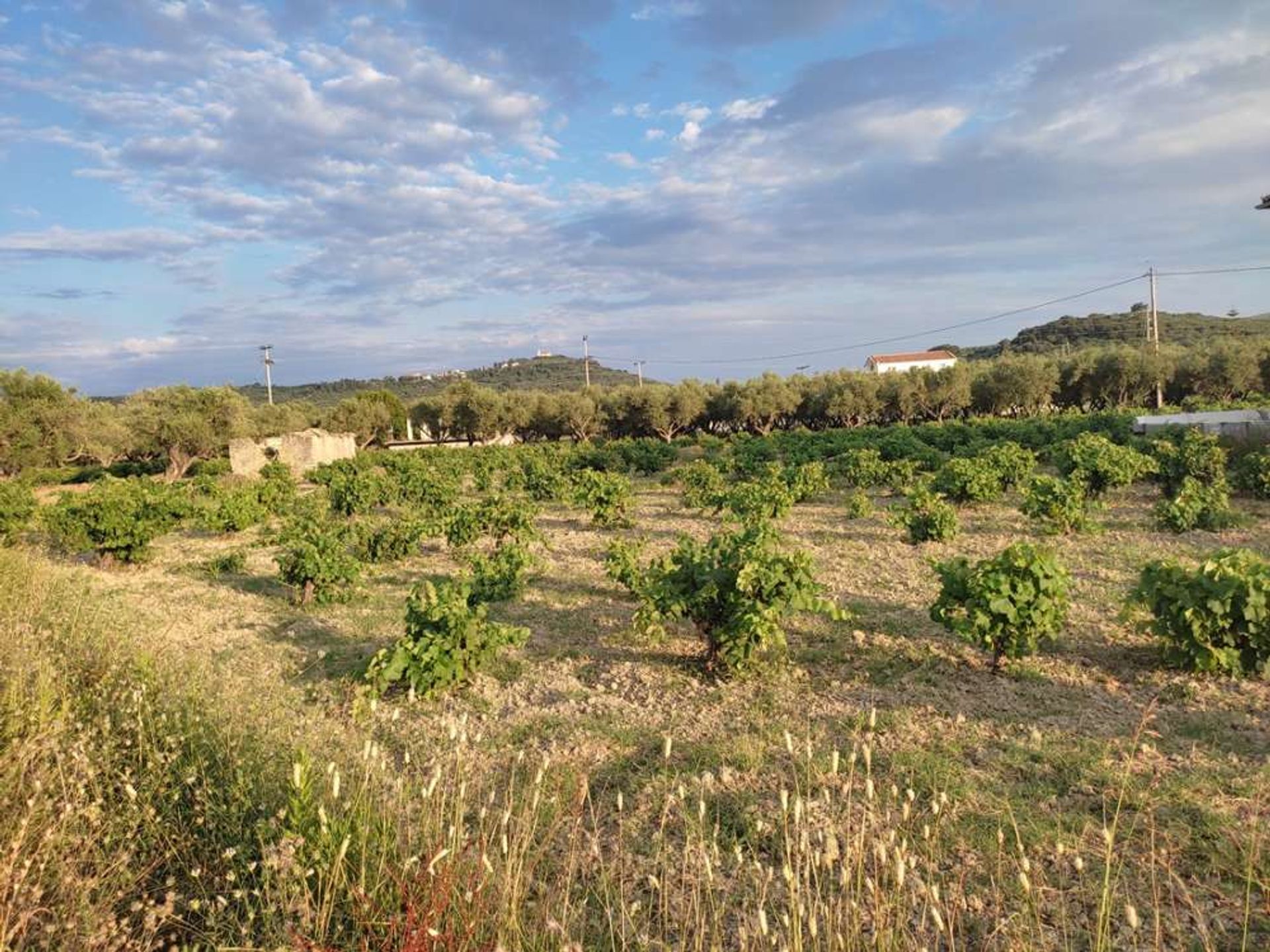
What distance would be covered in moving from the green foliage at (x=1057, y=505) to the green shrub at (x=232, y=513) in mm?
14709

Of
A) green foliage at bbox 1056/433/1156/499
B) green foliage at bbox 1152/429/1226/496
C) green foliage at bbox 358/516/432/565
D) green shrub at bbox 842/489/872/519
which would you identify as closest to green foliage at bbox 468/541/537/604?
green foliage at bbox 358/516/432/565

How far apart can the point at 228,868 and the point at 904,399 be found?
5317 cm

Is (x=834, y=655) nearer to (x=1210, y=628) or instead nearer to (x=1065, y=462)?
(x=1210, y=628)

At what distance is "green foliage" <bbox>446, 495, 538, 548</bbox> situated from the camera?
12.0 meters

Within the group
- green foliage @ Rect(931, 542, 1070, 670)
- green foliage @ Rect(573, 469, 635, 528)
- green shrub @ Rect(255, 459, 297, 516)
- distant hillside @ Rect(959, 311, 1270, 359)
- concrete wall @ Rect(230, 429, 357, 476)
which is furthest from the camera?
distant hillside @ Rect(959, 311, 1270, 359)

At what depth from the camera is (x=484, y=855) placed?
2.46 metres

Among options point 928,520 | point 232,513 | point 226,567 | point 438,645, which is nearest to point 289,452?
point 232,513

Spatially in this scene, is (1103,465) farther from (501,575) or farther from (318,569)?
(318,569)

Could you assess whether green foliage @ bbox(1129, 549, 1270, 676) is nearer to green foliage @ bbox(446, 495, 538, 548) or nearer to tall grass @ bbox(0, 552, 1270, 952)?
tall grass @ bbox(0, 552, 1270, 952)

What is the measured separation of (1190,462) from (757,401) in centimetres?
3982

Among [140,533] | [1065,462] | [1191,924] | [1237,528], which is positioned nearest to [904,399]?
[1065,462]

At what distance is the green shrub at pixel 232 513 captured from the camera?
1527 centimetres

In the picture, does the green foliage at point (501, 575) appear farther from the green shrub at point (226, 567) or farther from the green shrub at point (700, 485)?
the green shrub at point (700, 485)

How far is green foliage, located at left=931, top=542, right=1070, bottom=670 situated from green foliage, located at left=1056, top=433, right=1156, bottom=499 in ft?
24.3
